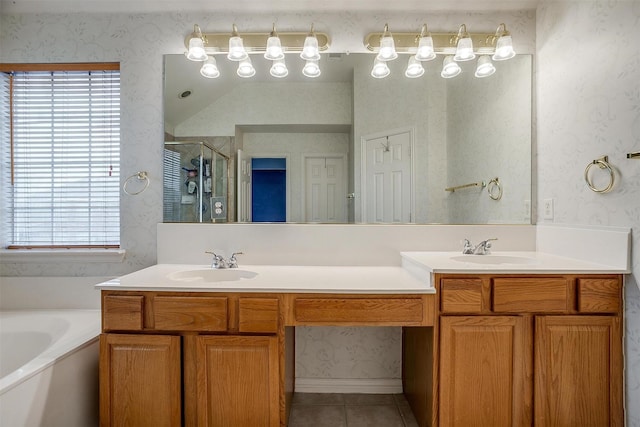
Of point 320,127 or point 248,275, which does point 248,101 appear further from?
point 248,275

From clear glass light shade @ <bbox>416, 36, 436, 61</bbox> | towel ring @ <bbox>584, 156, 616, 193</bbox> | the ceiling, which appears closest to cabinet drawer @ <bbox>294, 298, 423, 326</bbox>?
towel ring @ <bbox>584, 156, 616, 193</bbox>

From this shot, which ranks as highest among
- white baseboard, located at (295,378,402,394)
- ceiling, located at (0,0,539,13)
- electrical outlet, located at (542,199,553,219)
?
ceiling, located at (0,0,539,13)

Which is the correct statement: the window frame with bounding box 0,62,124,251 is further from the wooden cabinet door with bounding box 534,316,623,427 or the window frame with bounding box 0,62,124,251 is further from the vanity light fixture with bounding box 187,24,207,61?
the wooden cabinet door with bounding box 534,316,623,427

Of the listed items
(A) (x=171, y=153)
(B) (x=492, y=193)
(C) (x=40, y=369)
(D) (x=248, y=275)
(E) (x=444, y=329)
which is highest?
(A) (x=171, y=153)

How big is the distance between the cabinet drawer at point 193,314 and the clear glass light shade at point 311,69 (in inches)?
52.6

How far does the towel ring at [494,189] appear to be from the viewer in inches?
71.7

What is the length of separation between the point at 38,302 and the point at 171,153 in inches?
48.0

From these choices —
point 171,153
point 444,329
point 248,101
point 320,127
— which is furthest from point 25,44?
point 444,329

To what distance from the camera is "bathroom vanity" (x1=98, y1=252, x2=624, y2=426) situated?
1271 millimetres

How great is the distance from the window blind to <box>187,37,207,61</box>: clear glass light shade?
0.55m

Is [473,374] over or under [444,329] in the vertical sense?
under

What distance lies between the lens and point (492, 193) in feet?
5.98

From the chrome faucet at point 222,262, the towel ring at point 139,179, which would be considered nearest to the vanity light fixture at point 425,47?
the chrome faucet at point 222,262

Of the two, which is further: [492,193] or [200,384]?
[492,193]
